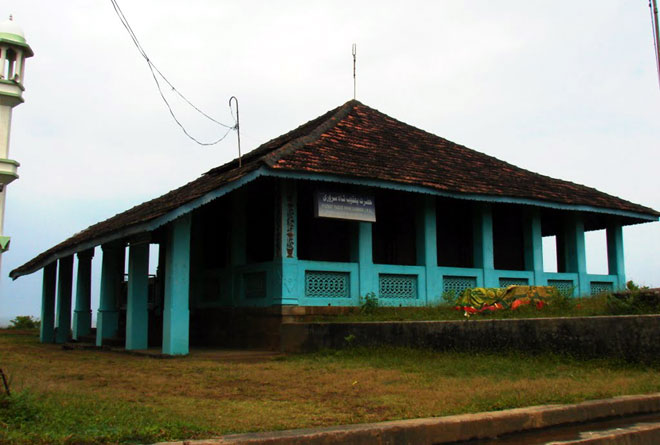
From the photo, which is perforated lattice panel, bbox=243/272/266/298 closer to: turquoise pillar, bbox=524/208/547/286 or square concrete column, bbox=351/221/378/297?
square concrete column, bbox=351/221/378/297

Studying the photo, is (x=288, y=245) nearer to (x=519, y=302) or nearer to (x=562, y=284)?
(x=519, y=302)

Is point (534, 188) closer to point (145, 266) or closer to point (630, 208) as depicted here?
point (630, 208)

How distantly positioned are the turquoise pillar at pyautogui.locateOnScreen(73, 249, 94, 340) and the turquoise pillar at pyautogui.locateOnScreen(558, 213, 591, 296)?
12.9 meters

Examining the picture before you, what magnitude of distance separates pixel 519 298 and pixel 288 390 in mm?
5270

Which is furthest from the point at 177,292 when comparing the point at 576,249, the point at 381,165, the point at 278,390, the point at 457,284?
the point at 576,249

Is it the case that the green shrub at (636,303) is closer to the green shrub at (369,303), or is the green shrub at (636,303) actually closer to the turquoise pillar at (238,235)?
the green shrub at (369,303)

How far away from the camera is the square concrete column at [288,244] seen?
11.6m

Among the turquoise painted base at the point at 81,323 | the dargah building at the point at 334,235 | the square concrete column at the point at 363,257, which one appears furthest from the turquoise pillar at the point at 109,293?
the square concrete column at the point at 363,257

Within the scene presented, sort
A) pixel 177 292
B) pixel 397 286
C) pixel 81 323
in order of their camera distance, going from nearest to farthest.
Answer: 1. pixel 177 292
2. pixel 397 286
3. pixel 81 323

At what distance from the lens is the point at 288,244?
11.7 metres

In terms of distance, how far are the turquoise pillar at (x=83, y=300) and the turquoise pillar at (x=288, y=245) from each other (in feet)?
29.2

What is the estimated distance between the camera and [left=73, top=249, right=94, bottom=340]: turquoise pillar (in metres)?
18.4

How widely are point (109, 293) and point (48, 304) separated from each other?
5165 mm

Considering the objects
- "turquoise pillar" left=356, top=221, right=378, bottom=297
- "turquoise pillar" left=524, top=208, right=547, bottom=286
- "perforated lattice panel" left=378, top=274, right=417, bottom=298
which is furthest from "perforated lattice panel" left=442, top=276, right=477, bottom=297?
"turquoise pillar" left=356, top=221, right=378, bottom=297
